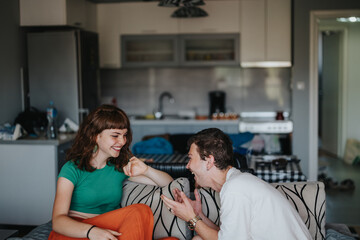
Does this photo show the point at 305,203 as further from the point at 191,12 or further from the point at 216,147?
the point at 191,12

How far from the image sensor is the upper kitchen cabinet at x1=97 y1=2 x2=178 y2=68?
573 cm

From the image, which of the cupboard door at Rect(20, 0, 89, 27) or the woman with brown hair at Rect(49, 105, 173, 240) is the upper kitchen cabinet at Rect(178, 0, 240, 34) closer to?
the cupboard door at Rect(20, 0, 89, 27)

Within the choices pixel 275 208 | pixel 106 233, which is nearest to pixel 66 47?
pixel 106 233

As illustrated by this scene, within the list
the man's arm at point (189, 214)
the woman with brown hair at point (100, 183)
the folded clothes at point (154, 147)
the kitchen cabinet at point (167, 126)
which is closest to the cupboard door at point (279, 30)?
the kitchen cabinet at point (167, 126)

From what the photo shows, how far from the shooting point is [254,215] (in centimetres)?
176

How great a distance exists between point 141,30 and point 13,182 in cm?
275

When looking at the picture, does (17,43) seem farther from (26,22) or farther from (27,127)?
(27,127)

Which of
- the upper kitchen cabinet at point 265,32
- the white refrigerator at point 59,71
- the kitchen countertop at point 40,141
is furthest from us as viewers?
the upper kitchen cabinet at point 265,32

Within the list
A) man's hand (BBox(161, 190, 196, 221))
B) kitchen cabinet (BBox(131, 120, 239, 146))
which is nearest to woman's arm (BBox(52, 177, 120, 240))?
man's hand (BBox(161, 190, 196, 221))

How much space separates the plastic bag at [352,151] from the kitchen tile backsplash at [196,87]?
76.8 inches

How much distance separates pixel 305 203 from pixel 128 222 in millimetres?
984

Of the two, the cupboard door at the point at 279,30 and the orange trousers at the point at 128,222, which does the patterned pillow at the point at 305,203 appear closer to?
the orange trousers at the point at 128,222

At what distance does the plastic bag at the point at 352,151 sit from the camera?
23.2 feet

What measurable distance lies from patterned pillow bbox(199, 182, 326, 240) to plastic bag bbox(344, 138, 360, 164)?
5142mm
